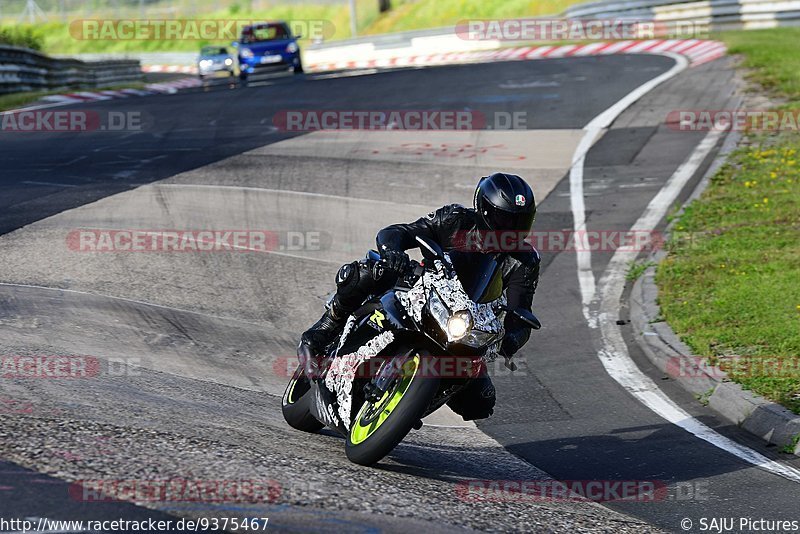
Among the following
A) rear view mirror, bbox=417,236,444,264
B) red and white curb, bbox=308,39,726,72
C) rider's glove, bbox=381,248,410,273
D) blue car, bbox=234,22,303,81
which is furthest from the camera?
blue car, bbox=234,22,303,81

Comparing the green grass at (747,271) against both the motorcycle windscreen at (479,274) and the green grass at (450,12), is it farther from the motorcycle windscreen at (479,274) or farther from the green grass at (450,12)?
the green grass at (450,12)

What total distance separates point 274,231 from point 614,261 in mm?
4323

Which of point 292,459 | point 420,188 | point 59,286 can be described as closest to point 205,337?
point 59,286

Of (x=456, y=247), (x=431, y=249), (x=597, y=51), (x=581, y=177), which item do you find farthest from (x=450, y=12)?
(x=431, y=249)

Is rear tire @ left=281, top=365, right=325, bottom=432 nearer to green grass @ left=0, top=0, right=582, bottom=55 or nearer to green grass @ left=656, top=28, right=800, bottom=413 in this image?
green grass @ left=656, top=28, right=800, bottom=413

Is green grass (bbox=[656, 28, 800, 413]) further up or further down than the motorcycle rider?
further down

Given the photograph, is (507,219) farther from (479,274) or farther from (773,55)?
(773,55)

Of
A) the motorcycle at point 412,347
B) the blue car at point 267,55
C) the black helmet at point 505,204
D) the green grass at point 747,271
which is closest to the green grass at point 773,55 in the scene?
the green grass at point 747,271

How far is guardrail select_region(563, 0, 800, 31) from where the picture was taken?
33.6m

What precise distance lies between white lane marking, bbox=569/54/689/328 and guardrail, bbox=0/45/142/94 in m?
16.5

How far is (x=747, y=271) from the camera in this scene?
11.1 metres

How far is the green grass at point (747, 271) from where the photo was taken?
8648 mm

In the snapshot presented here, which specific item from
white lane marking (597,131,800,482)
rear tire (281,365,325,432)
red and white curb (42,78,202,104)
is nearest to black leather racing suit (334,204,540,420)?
rear tire (281,365,325,432)

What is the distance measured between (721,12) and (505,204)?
31.5 meters
